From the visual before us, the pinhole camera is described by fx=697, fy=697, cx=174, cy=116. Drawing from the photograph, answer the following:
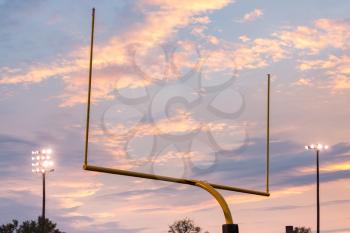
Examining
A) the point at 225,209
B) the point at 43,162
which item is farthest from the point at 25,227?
the point at 225,209

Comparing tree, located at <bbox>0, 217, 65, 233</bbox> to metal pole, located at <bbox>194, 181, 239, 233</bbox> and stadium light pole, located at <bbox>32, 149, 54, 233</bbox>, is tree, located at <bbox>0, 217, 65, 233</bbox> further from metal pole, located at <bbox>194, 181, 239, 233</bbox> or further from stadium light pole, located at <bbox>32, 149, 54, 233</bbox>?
metal pole, located at <bbox>194, 181, 239, 233</bbox>

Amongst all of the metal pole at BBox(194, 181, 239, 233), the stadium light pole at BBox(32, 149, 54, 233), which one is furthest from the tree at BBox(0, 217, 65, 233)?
the metal pole at BBox(194, 181, 239, 233)

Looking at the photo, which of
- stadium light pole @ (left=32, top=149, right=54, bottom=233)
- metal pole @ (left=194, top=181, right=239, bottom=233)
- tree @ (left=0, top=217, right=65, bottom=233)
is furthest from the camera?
tree @ (left=0, top=217, right=65, bottom=233)

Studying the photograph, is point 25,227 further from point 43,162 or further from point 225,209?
point 225,209

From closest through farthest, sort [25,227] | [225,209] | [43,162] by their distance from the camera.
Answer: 1. [225,209]
2. [43,162]
3. [25,227]

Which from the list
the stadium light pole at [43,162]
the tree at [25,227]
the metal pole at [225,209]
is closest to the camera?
the metal pole at [225,209]

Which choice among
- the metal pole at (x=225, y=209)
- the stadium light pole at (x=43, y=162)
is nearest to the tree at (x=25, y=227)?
the stadium light pole at (x=43, y=162)

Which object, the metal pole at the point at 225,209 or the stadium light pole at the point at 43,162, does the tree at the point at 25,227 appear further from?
the metal pole at the point at 225,209

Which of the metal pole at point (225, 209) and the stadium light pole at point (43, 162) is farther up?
the stadium light pole at point (43, 162)

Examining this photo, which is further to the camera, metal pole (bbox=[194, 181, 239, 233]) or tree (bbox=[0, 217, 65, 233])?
tree (bbox=[0, 217, 65, 233])

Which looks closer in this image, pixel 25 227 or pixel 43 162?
pixel 43 162

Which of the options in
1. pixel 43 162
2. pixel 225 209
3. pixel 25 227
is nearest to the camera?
pixel 225 209

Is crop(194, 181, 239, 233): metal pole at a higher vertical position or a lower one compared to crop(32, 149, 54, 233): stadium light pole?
lower

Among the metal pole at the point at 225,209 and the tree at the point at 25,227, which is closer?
the metal pole at the point at 225,209
